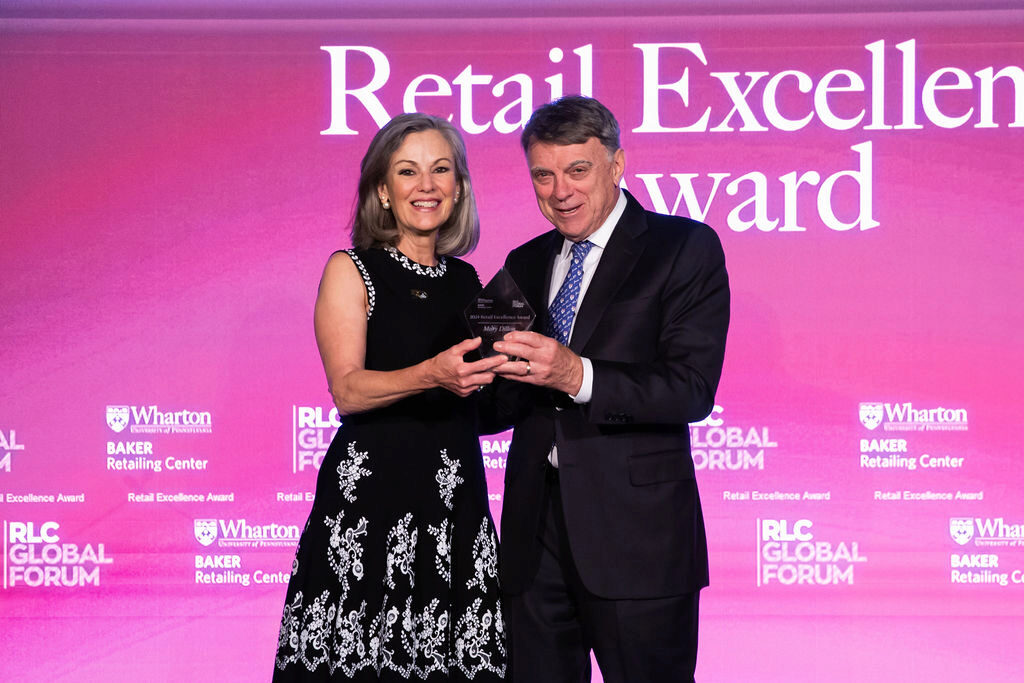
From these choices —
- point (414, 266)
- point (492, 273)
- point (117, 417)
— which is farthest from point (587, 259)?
point (117, 417)

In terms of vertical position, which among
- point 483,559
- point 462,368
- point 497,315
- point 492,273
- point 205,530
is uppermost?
point 492,273

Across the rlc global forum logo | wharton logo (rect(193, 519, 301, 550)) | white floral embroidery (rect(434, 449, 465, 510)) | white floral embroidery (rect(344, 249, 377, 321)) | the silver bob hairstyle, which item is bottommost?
the rlc global forum logo

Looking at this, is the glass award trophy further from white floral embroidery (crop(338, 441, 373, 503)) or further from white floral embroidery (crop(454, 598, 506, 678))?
white floral embroidery (crop(454, 598, 506, 678))

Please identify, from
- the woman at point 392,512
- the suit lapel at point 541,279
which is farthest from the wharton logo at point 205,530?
the suit lapel at point 541,279

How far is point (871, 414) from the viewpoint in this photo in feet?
12.6

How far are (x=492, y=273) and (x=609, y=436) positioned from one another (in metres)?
1.78

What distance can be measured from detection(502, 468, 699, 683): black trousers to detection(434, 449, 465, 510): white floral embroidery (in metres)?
0.21

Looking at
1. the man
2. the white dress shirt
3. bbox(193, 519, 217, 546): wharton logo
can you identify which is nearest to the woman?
the man

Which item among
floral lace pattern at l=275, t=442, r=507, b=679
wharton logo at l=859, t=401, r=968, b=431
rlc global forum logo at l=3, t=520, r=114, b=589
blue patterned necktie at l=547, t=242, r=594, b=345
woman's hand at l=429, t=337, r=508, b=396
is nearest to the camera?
woman's hand at l=429, t=337, r=508, b=396

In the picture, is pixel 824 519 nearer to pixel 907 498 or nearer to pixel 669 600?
pixel 907 498

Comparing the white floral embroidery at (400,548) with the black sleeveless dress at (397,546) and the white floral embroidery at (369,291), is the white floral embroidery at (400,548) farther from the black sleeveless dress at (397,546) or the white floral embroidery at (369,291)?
the white floral embroidery at (369,291)

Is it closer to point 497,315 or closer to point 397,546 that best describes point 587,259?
point 497,315

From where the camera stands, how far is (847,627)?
387 centimetres

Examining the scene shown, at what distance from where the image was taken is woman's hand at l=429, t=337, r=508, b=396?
1.96 m
